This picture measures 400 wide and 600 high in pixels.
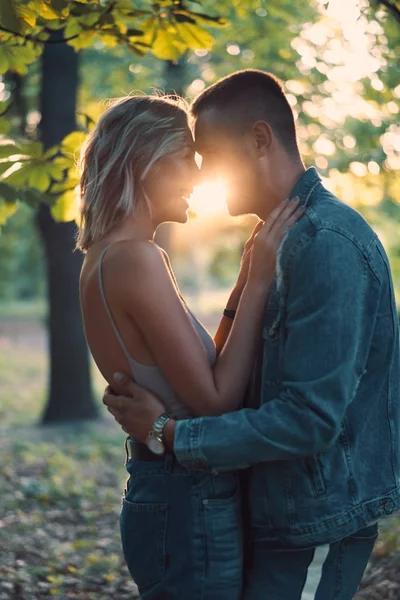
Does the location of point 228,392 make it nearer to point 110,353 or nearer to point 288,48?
point 110,353

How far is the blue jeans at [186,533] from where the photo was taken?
2.42 metres

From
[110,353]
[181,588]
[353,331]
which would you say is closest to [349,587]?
[181,588]

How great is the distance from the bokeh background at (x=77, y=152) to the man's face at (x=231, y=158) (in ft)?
0.35

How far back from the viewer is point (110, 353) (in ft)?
8.42

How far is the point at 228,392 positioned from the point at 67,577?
3.72 metres

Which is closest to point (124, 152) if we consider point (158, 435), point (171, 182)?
point (171, 182)

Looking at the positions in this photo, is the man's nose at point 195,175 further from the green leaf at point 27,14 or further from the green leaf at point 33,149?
the green leaf at point 33,149

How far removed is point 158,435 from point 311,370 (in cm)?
57

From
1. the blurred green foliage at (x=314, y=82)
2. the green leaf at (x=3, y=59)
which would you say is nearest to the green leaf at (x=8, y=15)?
the green leaf at (x=3, y=59)

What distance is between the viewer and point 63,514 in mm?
7363

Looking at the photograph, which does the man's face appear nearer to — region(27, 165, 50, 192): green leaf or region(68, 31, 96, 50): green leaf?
region(68, 31, 96, 50): green leaf

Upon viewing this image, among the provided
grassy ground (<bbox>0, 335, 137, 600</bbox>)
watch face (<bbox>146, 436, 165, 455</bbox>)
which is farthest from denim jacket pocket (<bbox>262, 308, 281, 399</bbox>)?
grassy ground (<bbox>0, 335, 137, 600</bbox>)

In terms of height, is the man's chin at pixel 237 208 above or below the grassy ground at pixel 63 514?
above

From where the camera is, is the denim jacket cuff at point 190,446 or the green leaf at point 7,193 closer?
the denim jacket cuff at point 190,446
